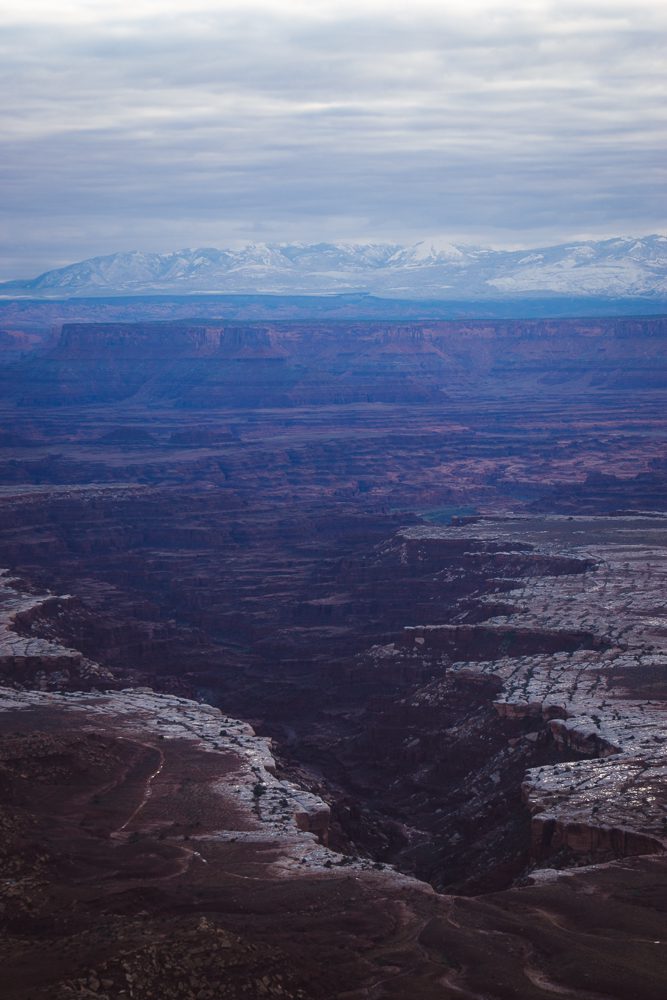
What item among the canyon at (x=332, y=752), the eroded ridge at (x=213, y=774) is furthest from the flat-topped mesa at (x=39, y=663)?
Result: the eroded ridge at (x=213, y=774)

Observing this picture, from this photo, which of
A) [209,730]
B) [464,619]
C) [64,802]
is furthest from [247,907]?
[464,619]

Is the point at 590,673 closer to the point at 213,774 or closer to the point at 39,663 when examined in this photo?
the point at 213,774

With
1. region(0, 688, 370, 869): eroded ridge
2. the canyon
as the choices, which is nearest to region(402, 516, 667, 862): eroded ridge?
the canyon

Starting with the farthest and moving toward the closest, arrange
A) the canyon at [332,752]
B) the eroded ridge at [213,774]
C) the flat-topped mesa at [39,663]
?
the flat-topped mesa at [39,663] → the eroded ridge at [213,774] → the canyon at [332,752]

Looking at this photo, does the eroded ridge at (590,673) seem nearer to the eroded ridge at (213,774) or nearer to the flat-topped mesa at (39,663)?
the eroded ridge at (213,774)

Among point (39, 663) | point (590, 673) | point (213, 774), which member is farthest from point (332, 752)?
point (213, 774)

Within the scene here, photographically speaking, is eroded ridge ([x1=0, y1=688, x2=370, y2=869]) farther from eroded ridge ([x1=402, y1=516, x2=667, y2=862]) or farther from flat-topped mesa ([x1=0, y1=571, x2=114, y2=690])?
eroded ridge ([x1=402, y1=516, x2=667, y2=862])
